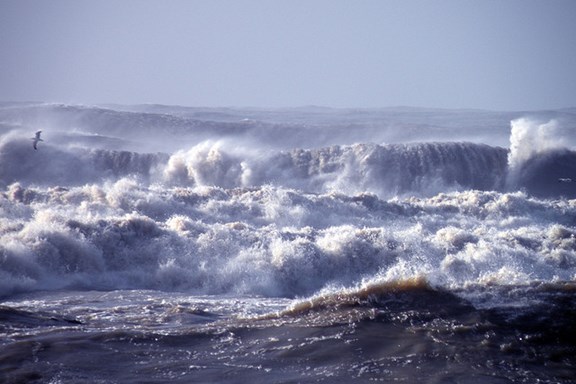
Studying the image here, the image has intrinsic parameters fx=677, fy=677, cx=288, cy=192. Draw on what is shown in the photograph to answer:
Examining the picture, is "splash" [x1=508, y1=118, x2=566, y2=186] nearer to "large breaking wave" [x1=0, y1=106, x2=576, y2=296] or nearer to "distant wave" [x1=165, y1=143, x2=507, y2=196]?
"large breaking wave" [x1=0, y1=106, x2=576, y2=296]

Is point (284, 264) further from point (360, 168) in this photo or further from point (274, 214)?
point (360, 168)

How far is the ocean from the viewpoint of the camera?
565 centimetres

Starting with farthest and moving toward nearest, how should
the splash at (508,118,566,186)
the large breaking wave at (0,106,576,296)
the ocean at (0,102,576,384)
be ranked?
the splash at (508,118,566,186)
the large breaking wave at (0,106,576,296)
the ocean at (0,102,576,384)

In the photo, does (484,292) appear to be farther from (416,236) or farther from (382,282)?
(416,236)

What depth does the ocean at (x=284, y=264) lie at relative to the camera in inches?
222

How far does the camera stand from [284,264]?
43.9 feet

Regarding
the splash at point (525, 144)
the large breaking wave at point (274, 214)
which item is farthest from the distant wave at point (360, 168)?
the splash at point (525, 144)

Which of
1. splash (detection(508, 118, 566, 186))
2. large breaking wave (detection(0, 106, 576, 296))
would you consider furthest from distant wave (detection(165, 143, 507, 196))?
splash (detection(508, 118, 566, 186))

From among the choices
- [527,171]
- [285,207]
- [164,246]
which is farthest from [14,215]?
[527,171]

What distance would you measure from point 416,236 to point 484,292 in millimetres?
8981

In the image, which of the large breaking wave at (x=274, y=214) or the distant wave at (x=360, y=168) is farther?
the distant wave at (x=360, y=168)

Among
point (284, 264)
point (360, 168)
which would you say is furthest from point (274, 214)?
point (360, 168)

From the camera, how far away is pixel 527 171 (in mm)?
27953

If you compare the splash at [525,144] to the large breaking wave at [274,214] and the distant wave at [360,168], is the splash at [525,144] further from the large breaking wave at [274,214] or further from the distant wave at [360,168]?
the distant wave at [360,168]
